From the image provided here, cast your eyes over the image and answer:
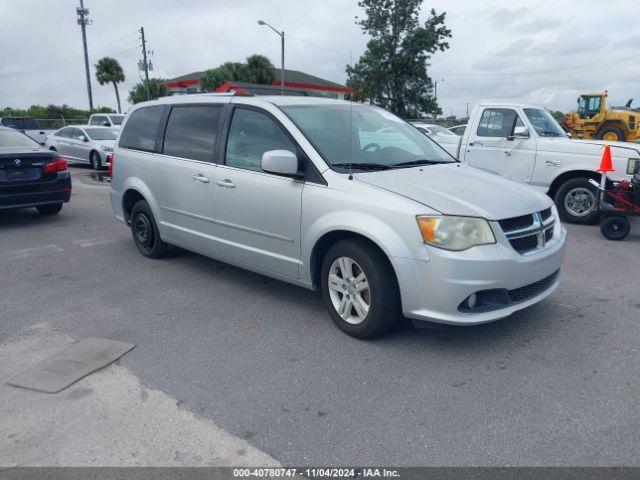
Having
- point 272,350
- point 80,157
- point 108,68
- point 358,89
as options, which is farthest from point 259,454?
point 108,68

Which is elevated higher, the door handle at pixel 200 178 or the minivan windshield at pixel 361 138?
the minivan windshield at pixel 361 138

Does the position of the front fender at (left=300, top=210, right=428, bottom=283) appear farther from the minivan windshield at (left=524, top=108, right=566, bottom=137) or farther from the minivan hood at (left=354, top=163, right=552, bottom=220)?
the minivan windshield at (left=524, top=108, right=566, bottom=137)

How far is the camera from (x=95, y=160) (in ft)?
56.6

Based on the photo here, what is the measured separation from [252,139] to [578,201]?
19.2ft

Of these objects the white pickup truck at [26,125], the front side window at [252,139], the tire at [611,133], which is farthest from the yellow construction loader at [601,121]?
the white pickup truck at [26,125]

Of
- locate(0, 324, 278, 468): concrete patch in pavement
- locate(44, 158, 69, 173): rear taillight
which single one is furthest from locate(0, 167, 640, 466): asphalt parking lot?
locate(44, 158, 69, 173): rear taillight

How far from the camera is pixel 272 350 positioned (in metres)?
4.01

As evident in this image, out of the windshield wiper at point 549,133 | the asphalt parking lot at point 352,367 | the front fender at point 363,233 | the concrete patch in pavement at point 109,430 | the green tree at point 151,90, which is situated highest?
the green tree at point 151,90

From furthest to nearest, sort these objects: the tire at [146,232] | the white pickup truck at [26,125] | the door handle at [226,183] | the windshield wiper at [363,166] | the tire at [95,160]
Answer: the white pickup truck at [26,125], the tire at [95,160], the tire at [146,232], the door handle at [226,183], the windshield wiper at [363,166]

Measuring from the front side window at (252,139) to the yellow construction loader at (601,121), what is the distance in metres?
22.1

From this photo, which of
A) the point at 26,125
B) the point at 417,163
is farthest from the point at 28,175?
the point at 26,125

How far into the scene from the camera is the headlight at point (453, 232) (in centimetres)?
367

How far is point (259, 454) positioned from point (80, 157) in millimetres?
17066

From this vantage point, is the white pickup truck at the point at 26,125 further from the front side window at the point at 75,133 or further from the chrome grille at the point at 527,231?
the chrome grille at the point at 527,231
